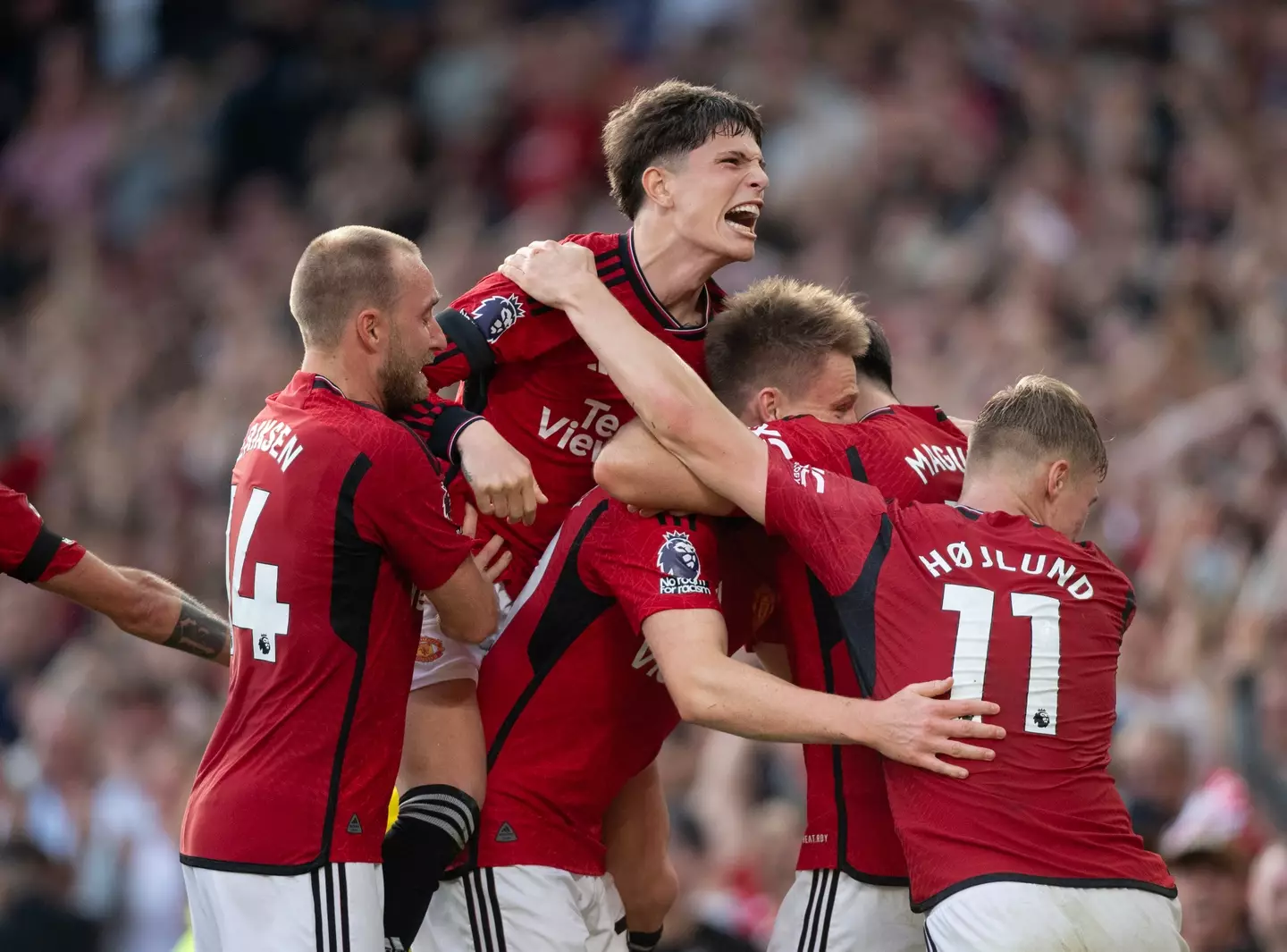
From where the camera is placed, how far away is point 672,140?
16.3ft

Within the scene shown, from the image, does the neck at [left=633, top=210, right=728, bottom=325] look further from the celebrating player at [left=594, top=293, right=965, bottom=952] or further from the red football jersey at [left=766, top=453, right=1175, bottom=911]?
the red football jersey at [left=766, top=453, right=1175, bottom=911]

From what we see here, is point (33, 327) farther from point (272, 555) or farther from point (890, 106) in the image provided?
point (272, 555)

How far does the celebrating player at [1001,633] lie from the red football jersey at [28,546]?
175 cm

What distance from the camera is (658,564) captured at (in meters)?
4.20

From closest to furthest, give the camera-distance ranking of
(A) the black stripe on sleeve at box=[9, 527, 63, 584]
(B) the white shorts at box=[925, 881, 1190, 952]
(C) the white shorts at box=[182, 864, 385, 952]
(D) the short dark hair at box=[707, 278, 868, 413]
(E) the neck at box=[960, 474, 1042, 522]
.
→ (B) the white shorts at box=[925, 881, 1190, 952] < (C) the white shorts at box=[182, 864, 385, 952] < (E) the neck at box=[960, 474, 1042, 522] < (D) the short dark hair at box=[707, 278, 868, 413] < (A) the black stripe on sleeve at box=[9, 527, 63, 584]

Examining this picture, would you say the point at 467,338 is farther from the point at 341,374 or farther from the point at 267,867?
the point at 267,867

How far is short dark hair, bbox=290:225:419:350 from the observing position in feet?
14.2

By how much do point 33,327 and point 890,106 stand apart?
21.7 ft

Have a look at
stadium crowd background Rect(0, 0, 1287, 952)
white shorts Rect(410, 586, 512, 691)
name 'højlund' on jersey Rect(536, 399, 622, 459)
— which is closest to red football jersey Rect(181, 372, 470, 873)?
white shorts Rect(410, 586, 512, 691)

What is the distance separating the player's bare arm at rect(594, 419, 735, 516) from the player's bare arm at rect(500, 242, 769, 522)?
0.04 meters

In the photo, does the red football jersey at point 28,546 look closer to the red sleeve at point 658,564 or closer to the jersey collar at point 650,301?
the red sleeve at point 658,564

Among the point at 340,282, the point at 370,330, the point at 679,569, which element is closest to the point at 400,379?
the point at 370,330

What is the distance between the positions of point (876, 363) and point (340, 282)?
1.51m

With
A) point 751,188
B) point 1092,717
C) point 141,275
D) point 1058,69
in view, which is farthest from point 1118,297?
point 141,275
